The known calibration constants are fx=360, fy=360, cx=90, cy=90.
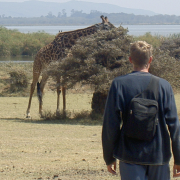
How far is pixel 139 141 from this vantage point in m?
2.90

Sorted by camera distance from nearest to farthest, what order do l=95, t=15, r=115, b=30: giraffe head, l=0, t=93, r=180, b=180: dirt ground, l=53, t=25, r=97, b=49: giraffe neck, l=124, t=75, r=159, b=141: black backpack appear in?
l=124, t=75, r=159, b=141: black backpack, l=0, t=93, r=180, b=180: dirt ground, l=95, t=15, r=115, b=30: giraffe head, l=53, t=25, r=97, b=49: giraffe neck

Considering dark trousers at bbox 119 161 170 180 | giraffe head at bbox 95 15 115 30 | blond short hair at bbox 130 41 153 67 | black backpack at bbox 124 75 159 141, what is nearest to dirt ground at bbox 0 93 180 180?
dark trousers at bbox 119 161 170 180

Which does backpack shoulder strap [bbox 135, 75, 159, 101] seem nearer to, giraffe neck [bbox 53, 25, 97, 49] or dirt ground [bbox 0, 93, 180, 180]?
dirt ground [bbox 0, 93, 180, 180]

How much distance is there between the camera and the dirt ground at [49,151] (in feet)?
15.3

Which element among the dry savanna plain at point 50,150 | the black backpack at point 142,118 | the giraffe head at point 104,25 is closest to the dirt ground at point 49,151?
the dry savanna plain at point 50,150

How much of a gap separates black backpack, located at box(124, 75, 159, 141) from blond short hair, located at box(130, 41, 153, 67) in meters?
0.27

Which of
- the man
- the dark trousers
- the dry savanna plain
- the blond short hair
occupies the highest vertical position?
the blond short hair

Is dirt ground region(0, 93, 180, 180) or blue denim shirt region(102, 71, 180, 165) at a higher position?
blue denim shirt region(102, 71, 180, 165)

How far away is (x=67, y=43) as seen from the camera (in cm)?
1039

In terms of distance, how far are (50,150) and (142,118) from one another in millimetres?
3396

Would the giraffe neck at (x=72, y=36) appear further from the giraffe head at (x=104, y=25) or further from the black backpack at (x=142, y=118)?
the black backpack at (x=142, y=118)

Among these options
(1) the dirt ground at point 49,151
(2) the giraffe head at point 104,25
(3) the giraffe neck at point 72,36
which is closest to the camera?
(1) the dirt ground at point 49,151

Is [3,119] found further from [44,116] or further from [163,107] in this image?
[163,107]

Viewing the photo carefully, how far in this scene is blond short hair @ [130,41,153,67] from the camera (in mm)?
2924
